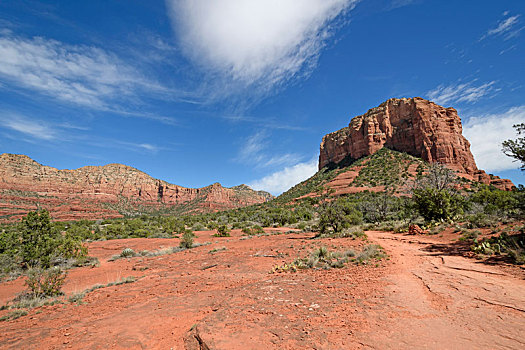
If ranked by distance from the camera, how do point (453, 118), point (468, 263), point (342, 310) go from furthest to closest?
point (453, 118) → point (468, 263) → point (342, 310)

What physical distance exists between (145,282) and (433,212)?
838 inches

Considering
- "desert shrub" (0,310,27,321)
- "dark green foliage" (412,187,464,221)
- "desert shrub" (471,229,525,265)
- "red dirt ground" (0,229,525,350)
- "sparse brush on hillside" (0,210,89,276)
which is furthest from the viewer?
"dark green foliage" (412,187,464,221)

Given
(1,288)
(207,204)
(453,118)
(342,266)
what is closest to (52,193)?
(207,204)

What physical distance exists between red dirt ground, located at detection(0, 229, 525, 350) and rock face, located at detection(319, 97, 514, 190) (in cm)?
6694

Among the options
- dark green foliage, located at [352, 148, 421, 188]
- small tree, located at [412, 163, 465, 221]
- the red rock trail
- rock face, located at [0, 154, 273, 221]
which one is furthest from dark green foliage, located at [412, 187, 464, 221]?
rock face, located at [0, 154, 273, 221]

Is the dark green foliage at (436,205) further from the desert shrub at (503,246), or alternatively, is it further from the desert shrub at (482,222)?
the desert shrub at (503,246)

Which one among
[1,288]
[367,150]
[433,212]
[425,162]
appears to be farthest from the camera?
[367,150]

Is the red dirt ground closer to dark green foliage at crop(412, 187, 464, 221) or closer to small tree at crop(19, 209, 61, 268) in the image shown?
small tree at crop(19, 209, 61, 268)

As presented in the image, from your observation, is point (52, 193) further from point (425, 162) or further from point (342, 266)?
point (425, 162)

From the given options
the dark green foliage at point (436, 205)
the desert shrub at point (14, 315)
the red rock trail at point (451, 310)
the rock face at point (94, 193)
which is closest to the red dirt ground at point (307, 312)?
the red rock trail at point (451, 310)

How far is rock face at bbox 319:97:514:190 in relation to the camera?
60406 mm

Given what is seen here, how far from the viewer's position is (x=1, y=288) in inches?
380

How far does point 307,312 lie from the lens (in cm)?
476

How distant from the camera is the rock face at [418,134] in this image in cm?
6041
